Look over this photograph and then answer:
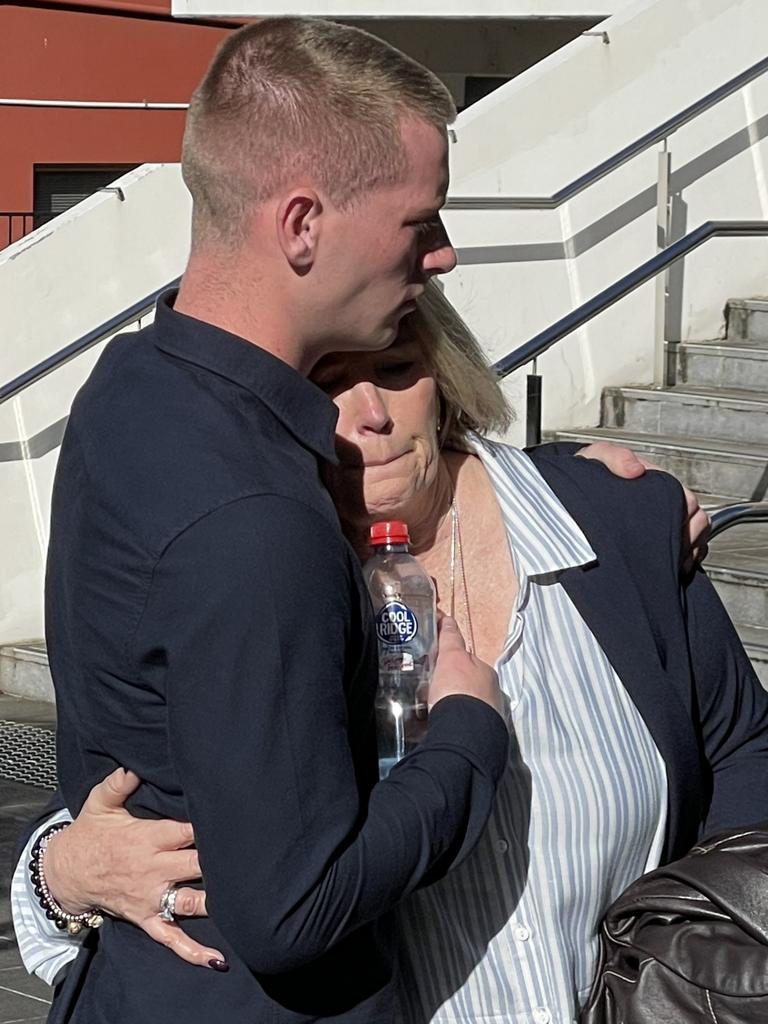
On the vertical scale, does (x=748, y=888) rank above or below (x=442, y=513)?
below

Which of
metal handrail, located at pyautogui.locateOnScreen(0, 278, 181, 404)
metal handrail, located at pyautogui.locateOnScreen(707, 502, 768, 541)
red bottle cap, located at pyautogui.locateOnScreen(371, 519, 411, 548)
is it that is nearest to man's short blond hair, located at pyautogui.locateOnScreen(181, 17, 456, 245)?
red bottle cap, located at pyautogui.locateOnScreen(371, 519, 411, 548)

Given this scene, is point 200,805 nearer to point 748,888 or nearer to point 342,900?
point 342,900

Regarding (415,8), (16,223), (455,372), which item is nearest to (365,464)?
(455,372)

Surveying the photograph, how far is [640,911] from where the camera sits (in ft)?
6.91

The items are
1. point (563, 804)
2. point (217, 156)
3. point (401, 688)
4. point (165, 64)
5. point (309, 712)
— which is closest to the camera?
point (309, 712)

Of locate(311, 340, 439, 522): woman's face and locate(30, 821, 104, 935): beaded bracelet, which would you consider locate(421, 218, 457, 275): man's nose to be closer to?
locate(311, 340, 439, 522): woman's face

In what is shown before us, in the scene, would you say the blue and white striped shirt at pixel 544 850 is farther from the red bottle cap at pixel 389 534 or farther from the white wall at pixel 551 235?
the white wall at pixel 551 235

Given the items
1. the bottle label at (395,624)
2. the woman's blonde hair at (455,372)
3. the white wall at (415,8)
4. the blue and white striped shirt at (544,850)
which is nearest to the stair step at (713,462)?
the white wall at (415,8)

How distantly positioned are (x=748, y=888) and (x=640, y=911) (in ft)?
0.46

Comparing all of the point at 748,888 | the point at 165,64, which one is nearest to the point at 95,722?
the point at 748,888

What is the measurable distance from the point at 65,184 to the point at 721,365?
5.13 m

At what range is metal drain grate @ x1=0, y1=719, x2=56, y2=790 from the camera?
6.11m

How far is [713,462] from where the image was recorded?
7.34 metres

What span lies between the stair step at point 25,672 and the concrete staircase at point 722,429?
250cm
